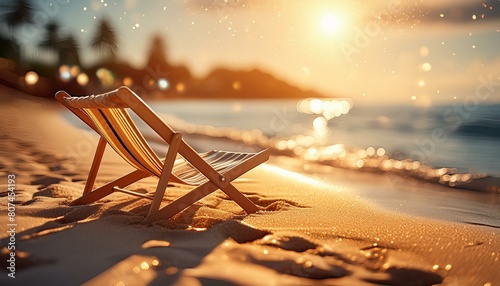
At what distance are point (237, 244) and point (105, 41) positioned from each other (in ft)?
163

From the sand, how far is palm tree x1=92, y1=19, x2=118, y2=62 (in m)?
47.2

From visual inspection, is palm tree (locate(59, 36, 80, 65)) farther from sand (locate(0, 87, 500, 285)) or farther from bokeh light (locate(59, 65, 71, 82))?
sand (locate(0, 87, 500, 285))

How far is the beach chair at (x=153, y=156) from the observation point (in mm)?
3059

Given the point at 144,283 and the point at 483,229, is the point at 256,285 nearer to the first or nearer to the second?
the point at 144,283

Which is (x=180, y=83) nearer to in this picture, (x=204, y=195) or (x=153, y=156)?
(x=153, y=156)

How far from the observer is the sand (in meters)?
2.48

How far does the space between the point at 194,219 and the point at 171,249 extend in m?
0.68

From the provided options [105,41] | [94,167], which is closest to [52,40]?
[105,41]

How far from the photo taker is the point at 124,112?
3375mm

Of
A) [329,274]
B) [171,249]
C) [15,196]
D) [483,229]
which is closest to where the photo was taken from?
[329,274]

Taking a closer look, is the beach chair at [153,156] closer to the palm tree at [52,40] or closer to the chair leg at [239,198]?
the chair leg at [239,198]

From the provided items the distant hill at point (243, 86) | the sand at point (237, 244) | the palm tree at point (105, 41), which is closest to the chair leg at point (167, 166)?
the sand at point (237, 244)

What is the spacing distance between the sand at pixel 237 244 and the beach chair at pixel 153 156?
146 mm

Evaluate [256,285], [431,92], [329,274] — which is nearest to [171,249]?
[256,285]
